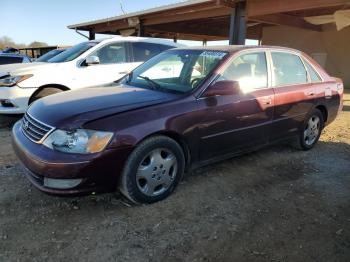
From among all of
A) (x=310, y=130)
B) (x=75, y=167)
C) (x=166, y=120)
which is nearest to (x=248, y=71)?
(x=166, y=120)

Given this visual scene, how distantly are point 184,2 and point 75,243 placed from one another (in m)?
10.3

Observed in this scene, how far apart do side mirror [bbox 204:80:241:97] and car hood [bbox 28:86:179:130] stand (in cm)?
39

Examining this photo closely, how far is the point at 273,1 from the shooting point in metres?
9.95

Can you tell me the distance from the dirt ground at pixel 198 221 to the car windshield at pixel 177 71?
113 centimetres

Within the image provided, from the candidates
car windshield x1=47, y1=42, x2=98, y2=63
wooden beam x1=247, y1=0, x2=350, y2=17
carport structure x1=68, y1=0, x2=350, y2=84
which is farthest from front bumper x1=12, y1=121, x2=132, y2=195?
carport structure x1=68, y1=0, x2=350, y2=84

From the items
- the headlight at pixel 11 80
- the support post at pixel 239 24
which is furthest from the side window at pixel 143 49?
the support post at pixel 239 24

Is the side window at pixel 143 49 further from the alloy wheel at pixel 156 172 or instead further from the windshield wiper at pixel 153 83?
the alloy wheel at pixel 156 172

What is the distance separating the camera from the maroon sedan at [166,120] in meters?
3.06

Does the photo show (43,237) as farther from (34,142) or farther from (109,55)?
(109,55)

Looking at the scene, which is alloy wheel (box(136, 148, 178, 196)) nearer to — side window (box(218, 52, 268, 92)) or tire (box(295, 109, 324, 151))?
side window (box(218, 52, 268, 92))

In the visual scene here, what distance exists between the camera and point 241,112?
13.4ft

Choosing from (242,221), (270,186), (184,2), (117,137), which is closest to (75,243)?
(117,137)

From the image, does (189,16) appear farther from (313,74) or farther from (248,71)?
(248,71)

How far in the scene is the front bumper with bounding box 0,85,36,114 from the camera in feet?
20.3
